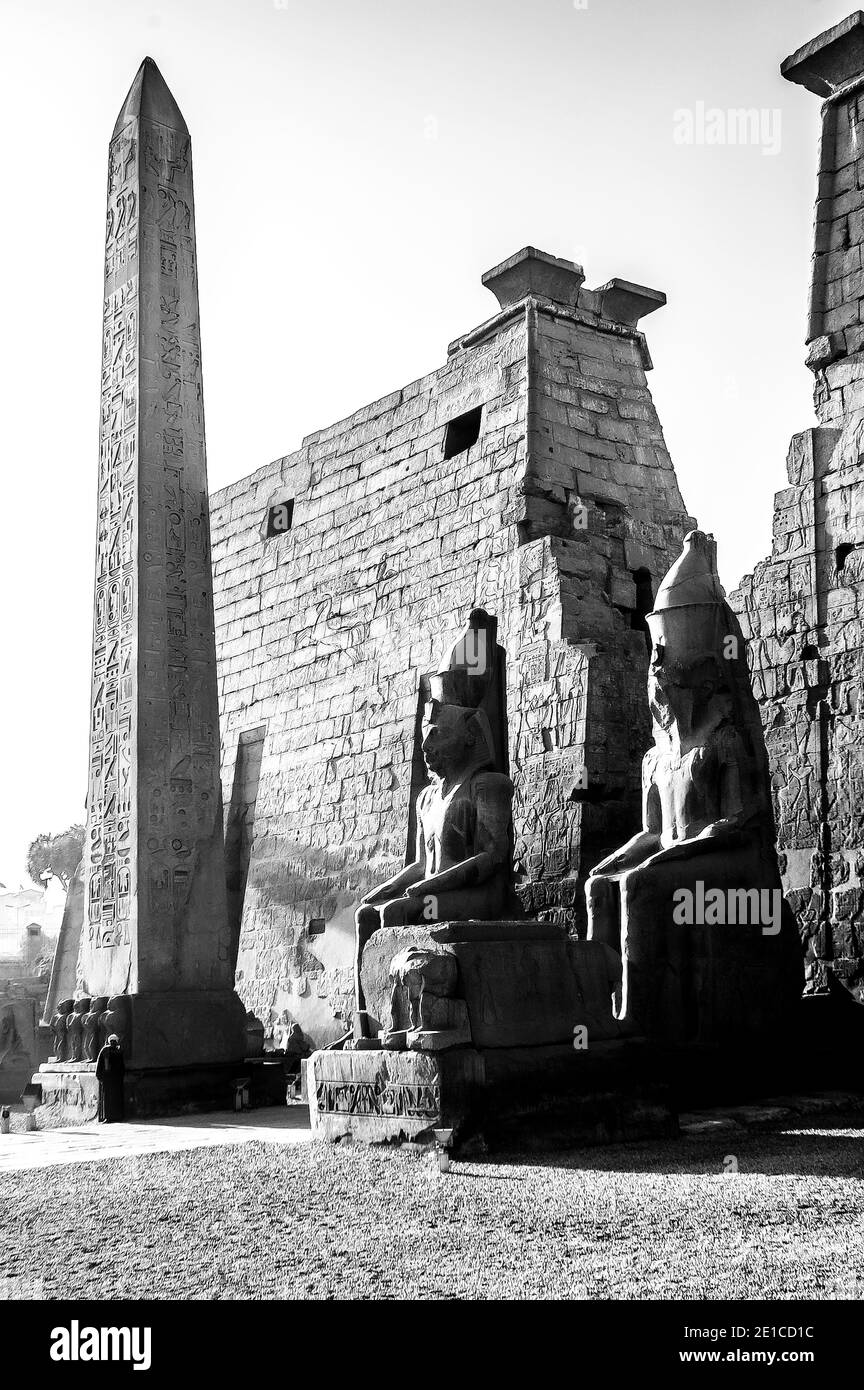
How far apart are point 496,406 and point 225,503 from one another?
4820 millimetres

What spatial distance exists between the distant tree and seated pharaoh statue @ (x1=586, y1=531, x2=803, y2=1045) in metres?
41.0

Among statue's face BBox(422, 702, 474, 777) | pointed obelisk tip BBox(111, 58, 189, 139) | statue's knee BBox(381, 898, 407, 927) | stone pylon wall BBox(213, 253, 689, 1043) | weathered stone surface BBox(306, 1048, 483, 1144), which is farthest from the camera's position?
stone pylon wall BBox(213, 253, 689, 1043)

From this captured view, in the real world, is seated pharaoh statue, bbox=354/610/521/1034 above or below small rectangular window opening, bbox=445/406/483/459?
below

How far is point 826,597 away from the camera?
27.1ft

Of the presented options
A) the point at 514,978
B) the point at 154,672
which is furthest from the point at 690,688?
the point at 154,672

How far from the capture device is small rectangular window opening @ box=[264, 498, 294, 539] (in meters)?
14.1

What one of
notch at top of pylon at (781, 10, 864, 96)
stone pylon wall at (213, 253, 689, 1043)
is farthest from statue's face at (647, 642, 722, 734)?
notch at top of pylon at (781, 10, 864, 96)

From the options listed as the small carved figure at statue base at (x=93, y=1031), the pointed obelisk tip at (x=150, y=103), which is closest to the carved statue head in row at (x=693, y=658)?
the small carved figure at statue base at (x=93, y=1031)

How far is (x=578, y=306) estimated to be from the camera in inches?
453

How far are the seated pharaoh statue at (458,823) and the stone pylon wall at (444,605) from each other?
250 cm

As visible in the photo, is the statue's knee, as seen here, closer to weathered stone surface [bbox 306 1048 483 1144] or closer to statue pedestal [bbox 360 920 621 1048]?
statue pedestal [bbox 360 920 621 1048]

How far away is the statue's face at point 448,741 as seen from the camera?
6.69m

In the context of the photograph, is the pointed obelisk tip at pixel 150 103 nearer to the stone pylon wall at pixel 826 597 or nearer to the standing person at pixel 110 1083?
the stone pylon wall at pixel 826 597
